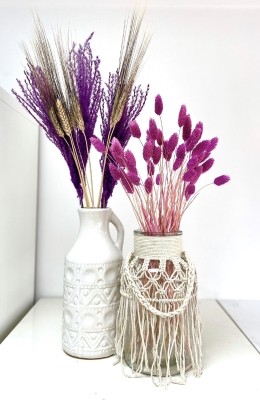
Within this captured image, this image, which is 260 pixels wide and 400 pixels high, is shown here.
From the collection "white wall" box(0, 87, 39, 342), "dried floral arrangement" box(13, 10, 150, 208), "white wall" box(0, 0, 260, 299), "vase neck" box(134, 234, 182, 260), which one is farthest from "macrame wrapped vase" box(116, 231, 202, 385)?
"white wall" box(0, 0, 260, 299)

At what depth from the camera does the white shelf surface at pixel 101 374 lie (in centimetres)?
49

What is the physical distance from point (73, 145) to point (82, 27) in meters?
0.56

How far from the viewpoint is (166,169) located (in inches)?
23.6

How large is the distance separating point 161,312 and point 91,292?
132mm

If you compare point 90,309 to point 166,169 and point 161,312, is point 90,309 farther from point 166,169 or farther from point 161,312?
point 166,169

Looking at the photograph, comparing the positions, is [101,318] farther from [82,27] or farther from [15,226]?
[82,27]

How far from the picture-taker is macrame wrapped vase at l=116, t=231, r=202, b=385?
21.0 inches

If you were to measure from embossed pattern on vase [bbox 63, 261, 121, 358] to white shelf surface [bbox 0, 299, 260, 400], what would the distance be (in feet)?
0.08

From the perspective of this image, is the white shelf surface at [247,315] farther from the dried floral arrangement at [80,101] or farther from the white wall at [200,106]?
the dried floral arrangement at [80,101]

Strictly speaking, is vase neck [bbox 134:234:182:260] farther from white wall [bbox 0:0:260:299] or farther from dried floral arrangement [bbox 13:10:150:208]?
white wall [bbox 0:0:260:299]

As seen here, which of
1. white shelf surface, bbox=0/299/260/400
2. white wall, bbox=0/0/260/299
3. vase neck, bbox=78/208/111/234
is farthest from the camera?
white wall, bbox=0/0/260/299

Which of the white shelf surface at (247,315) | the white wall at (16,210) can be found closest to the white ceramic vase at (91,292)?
the white wall at (16,210)

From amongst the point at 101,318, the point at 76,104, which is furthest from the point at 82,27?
the point at 101,318

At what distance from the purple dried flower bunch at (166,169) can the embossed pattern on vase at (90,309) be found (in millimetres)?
118
